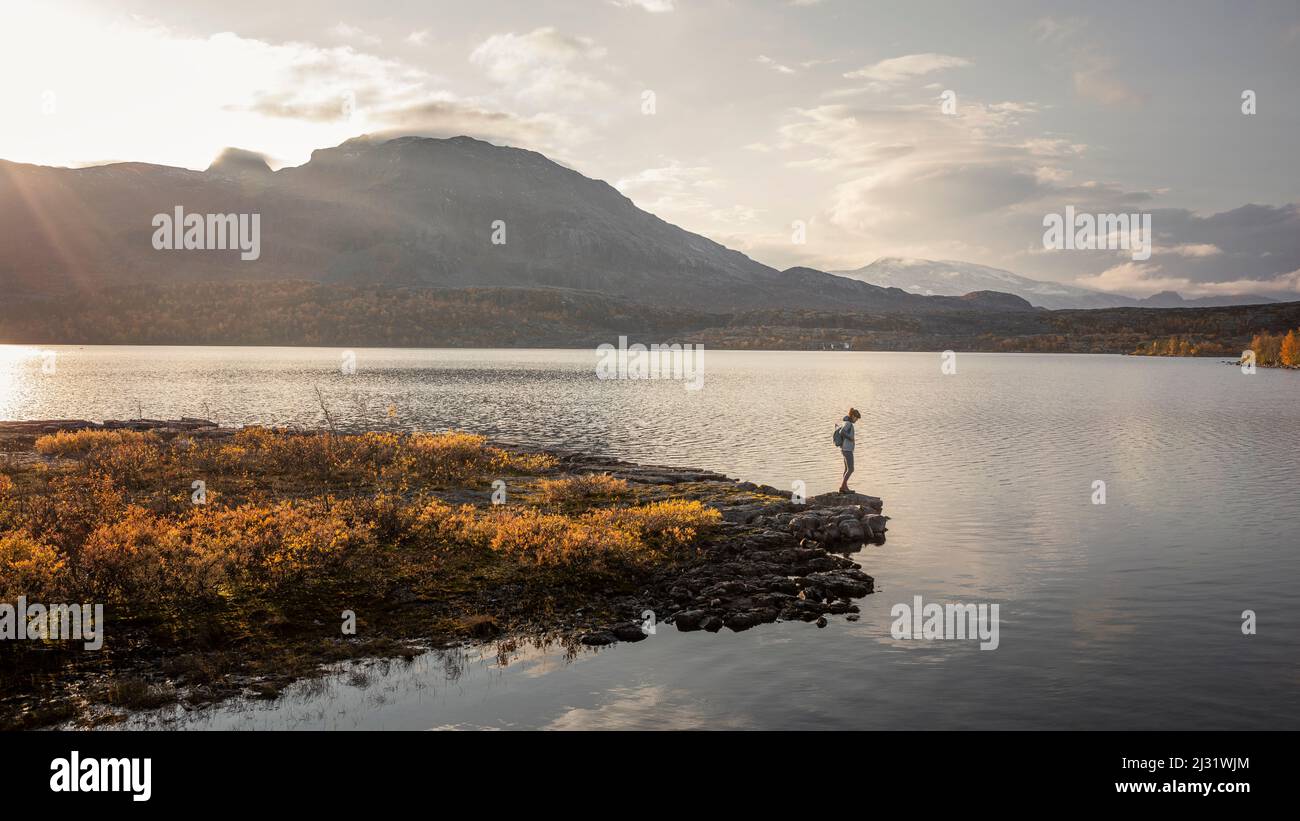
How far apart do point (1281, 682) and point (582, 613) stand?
13.6m

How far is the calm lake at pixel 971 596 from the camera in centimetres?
1371

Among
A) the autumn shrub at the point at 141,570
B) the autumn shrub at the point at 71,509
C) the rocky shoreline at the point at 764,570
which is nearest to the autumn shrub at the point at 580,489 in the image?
the rocky shoreline at the point at 764,570

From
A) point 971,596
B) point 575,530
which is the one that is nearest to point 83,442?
point 575,530

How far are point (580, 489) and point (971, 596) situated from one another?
1429cm

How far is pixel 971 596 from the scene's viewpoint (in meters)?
20.3

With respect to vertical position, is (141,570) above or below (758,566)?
above

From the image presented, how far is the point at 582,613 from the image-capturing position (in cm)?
1856

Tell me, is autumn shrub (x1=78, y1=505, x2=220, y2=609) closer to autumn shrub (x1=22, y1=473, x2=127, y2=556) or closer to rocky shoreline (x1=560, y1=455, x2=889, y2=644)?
autumn shrub (x1=22, y1=473, x2=127, y2=556)

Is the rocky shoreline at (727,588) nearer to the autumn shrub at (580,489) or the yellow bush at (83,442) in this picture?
the autumn shrub at (580,489)

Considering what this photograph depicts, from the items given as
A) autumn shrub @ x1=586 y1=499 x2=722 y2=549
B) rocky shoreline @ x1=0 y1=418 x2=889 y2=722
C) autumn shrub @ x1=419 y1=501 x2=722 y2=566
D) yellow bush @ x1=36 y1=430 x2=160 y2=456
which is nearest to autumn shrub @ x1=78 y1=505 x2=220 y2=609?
rocky shoreline @ x1=0 y1=418 x2=889 y2=722

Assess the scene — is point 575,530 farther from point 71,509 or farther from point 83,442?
point 83,442
